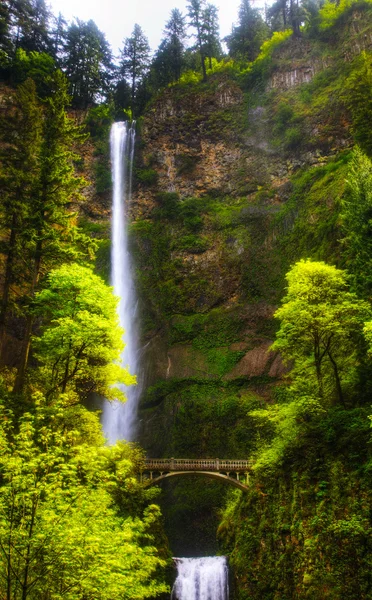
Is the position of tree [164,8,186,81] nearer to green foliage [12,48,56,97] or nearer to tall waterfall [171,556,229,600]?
green foliage [12,48,56,97]

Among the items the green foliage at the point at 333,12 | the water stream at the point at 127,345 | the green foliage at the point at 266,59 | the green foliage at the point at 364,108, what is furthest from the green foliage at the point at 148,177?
the green foliage at the point at 333,12

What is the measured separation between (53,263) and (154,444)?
1583cm

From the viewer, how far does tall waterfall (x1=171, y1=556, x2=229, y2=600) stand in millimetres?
19500

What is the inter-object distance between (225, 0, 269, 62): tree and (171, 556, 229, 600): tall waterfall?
47184 mm

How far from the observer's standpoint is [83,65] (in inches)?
1861

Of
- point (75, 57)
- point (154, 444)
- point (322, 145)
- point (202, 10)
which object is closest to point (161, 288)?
point (154, 444)

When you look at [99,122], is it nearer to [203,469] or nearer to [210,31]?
[210,31]

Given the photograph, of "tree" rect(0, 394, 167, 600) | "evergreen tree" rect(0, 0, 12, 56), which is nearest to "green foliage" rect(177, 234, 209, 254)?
"evergreen tree" rect(0, 0, 12, 56)

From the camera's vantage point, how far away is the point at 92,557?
6.89 meters

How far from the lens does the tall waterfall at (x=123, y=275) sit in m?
30.7

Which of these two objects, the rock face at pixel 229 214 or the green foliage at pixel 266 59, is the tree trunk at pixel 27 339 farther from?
the green foliage at pixel 266 59

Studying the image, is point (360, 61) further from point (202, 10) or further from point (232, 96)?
point (202, 10)

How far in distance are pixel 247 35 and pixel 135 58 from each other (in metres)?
12.9

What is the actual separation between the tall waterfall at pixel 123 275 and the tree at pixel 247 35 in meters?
15.5
